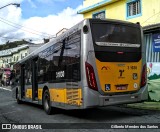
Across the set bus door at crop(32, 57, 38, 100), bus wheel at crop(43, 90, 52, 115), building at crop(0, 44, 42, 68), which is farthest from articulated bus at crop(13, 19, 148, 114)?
building at crop(0, 44, 42, 68)

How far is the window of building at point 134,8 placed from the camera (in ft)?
68.1

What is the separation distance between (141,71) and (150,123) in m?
2.30

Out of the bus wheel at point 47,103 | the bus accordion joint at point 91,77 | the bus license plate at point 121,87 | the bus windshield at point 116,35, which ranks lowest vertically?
the bus wheel at point 47,103

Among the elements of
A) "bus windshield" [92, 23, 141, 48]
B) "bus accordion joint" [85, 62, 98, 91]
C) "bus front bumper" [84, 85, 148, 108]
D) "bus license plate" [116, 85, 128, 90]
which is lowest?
"bus front bumper" [84, 85, 148, 108]

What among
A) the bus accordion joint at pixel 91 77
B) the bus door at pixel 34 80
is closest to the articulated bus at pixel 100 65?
the bus accordion joint at pixel 91 77

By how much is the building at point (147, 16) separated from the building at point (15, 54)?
43.6 metres

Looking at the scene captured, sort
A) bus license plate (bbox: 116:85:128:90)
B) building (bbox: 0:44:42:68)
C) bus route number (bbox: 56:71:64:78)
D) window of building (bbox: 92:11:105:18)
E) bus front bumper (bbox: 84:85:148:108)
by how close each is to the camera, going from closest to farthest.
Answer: bus front bumper (bbox: 84:85:148:108) → bus license plate (bbox: 116:85:128:90) → bus route number (bbox: 56:71:64:78) → window of building (bbox: 92:11:105:18) → building (bbox: 0:44:42:68)

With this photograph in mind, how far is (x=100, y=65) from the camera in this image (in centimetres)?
1105

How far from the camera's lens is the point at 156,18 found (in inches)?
746

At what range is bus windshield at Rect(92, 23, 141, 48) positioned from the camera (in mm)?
11164

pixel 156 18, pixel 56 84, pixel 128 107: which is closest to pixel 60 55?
pixel 56 84

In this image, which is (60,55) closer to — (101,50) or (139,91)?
(101,50)

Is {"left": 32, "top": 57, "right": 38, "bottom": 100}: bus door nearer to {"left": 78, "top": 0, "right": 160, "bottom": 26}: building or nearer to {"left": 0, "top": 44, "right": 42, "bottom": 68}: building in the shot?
{"left": 78, "top": 0, "right": 160, "bottom": 26}: building

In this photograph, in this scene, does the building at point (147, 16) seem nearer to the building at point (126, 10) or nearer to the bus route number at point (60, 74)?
the building at point (126, 10)
